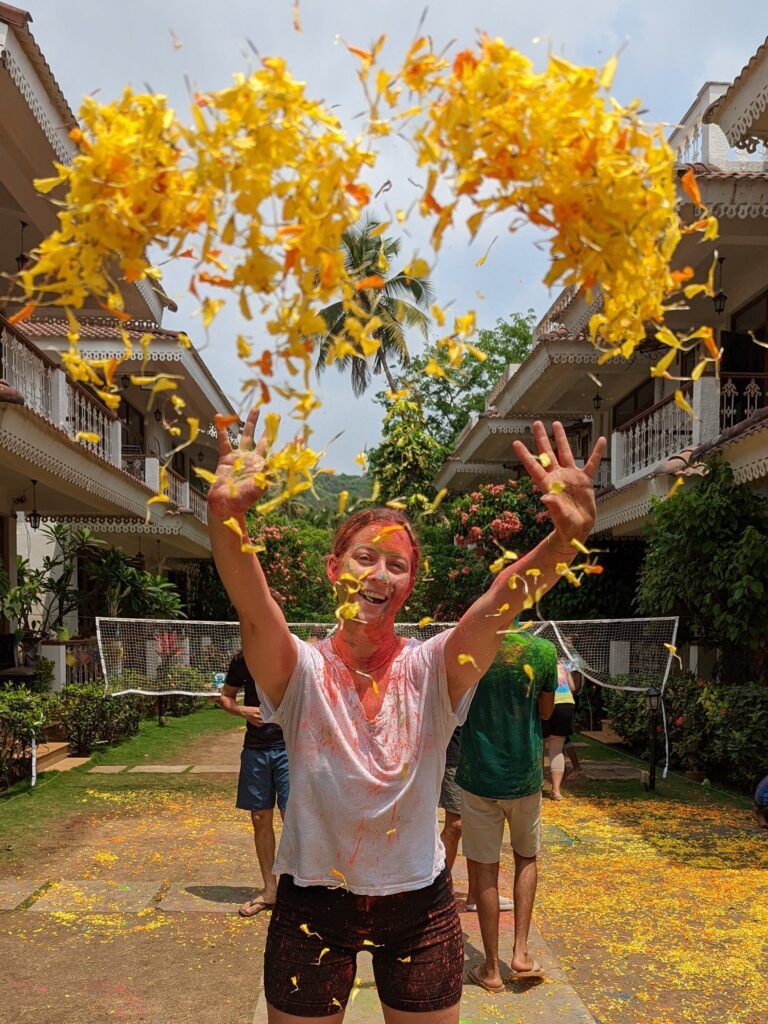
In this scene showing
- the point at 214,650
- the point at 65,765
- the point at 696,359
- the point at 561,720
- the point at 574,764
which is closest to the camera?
the point at 561,720

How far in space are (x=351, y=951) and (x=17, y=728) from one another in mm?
8117

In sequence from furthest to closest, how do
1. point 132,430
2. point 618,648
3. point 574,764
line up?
point 132,430
point 618,648
point 574,764

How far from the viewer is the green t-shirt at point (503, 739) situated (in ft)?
15.7

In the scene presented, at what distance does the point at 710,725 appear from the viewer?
34.0 feet

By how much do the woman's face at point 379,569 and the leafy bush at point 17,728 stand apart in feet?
25.8

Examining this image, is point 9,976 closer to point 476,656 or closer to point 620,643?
point 476,656

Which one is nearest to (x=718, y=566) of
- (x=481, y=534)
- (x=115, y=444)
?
(x=481, y=534)

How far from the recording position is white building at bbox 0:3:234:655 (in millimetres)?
8391

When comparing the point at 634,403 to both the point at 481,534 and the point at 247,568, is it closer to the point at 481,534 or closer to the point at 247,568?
the point at 481,534

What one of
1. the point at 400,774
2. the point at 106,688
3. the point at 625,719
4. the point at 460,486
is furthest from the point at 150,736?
the point at 460,486

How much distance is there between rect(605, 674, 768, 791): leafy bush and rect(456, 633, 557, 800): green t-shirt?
17.7 ft

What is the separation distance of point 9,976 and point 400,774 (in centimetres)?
344

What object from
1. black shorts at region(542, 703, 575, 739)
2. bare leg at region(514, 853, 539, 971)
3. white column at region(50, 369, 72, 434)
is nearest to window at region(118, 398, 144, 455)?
white column at region(50, 369, 72, 434)

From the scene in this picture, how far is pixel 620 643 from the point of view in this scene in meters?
12.3
